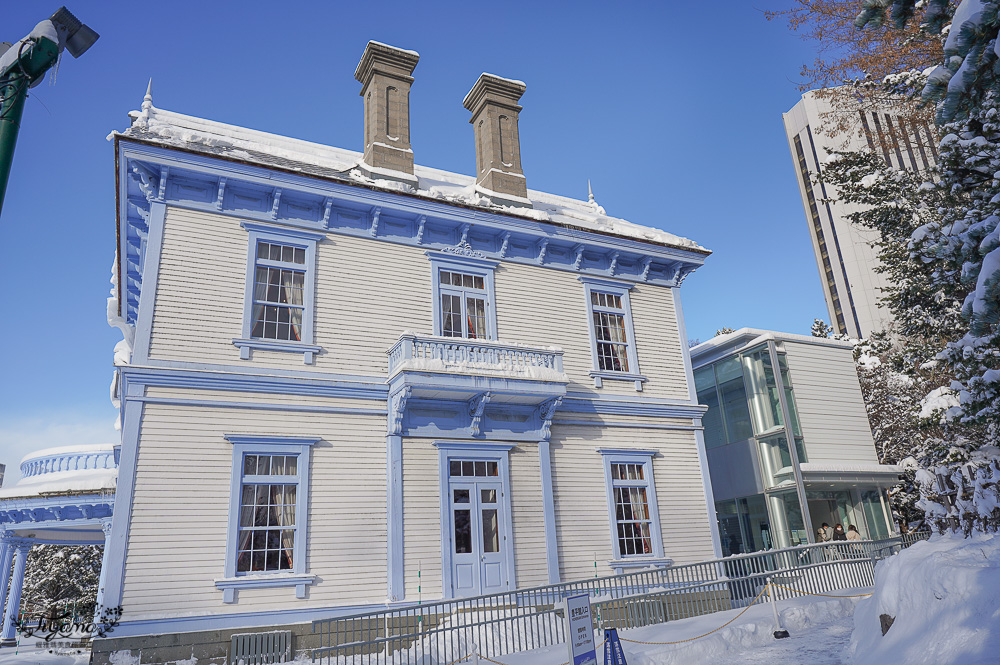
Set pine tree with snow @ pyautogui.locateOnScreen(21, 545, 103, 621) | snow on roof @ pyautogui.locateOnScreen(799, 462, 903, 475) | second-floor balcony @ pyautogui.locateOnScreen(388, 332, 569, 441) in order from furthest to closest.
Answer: pine tree with snow @ pyautogui.locateOnScreen(21, 545, 103, 621)
snow on roof @ pyautogui.locateOnScreen(799, 462, 903, 475)
second-floor balcony @ pyautogui.locateOnScreen(388, 332, 569, 441)

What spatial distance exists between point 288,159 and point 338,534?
922cm

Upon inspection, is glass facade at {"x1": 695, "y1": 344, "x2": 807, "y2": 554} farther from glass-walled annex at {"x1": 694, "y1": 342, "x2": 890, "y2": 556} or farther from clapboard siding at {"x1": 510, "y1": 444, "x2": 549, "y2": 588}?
clapboard siding at {"x1": 510, "y1": 444, "x2": 549, "y2": 588}

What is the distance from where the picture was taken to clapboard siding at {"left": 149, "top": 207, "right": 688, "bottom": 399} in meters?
14.1

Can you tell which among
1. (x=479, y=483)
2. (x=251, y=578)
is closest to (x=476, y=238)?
(x=479, y=483)

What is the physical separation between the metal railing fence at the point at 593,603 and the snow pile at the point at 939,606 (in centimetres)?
508

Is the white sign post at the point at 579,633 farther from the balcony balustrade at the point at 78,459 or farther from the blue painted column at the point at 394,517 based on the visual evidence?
the balcony balustrade at the point at 78,459

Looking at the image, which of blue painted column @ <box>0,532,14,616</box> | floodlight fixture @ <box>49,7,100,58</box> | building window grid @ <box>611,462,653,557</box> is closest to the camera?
floodlight fixture @ <box>49,7,100,58</box>

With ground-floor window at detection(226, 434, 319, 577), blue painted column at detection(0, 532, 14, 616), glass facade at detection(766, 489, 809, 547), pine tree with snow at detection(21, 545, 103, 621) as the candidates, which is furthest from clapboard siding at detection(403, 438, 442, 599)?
pine tree with snow at detection(21, 545, 103, 621)

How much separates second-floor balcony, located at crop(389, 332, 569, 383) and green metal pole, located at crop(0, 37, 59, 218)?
34.0 feet

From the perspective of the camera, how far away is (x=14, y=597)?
24.4m

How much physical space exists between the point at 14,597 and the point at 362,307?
65.6 feet

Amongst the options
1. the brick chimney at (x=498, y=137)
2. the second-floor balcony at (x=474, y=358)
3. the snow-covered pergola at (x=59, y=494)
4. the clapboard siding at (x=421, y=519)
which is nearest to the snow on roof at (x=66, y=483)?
the snow-covered pergola at (x=59, y=494)

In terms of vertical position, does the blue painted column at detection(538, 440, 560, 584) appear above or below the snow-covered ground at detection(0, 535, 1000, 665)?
above

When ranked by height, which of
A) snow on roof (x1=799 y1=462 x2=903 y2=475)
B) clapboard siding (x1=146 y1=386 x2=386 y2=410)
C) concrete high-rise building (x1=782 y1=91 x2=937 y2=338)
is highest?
concrete high-rise building (x1=782 y1=91 x2=937 y2=338)
